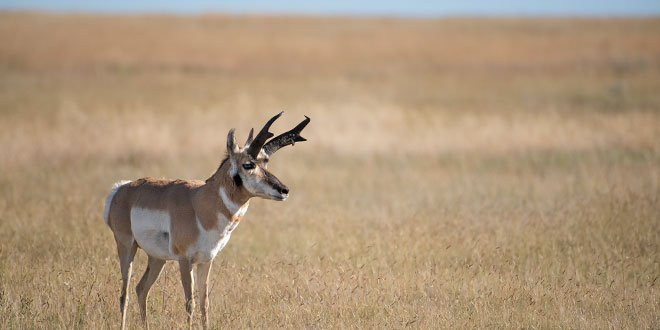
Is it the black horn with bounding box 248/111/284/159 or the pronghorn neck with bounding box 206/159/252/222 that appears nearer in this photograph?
the black horn with bounding box 248/111/284/159

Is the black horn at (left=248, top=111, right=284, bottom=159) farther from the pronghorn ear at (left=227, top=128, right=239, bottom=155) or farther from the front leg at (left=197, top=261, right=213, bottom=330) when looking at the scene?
the front leg at (left=197, top=261, right=213, bottom=330)

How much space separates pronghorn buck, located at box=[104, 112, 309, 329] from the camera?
624 centimetres

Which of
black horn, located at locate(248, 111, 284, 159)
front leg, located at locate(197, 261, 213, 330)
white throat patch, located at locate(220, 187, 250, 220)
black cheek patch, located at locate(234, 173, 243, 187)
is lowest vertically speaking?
front leg, located at locate(197, 261, 213, 330)

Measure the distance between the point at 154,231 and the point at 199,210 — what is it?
0.52 meters

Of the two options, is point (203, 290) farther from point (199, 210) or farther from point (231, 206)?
point (231, 206)

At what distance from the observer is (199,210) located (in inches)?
253

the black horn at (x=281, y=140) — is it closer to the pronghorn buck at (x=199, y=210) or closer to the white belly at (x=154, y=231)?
the pronghorn buck at (x=199, y=210)

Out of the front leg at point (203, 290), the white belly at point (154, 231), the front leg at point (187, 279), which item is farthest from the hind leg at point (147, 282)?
the front leg at point (187, 279)

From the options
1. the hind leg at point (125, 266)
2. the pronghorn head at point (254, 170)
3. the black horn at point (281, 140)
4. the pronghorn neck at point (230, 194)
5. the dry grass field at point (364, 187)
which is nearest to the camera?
the pronghorn head at point (254, 170)

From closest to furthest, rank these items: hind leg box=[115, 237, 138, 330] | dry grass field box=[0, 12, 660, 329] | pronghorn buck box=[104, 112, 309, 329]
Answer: pronghorn buck box=[104, 112, 309, 329] → hind leg box=[115, 237, 138, 330] → dry grass field box=[0, 12, 660, 329]

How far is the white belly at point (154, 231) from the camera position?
21.5 ft

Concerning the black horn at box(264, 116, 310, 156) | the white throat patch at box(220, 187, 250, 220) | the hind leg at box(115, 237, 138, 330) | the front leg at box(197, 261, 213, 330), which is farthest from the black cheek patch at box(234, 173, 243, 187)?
the hind leg at box(115, 237, 138, 330)

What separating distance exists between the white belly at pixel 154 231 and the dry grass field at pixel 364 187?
92 centimetres

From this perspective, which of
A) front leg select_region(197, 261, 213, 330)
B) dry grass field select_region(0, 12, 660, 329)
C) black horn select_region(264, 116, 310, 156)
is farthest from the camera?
dry grass field select_region(0, 12, 660, 329)
